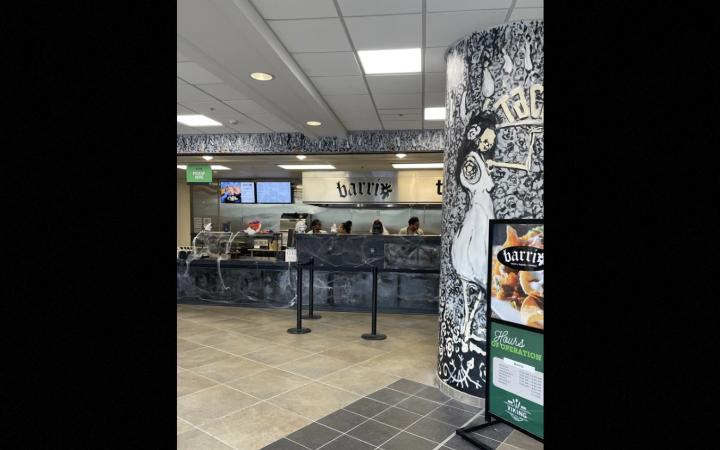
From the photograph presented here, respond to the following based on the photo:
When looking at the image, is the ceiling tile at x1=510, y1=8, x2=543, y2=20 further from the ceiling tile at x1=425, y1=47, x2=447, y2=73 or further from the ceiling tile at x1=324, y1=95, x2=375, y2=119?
the ceiling tile at x1=324, y1=95, x2=375, y2=119

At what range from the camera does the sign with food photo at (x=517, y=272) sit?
259cm

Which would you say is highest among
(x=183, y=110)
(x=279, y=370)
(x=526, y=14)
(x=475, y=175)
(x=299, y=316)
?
(x=183, y=110)

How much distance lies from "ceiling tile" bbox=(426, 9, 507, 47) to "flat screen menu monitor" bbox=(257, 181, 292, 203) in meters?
9.49

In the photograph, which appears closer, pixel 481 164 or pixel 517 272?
pixel 517 272

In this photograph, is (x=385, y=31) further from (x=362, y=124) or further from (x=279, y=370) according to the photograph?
(x=362, y=124)

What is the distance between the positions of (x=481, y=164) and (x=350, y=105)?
3175mm

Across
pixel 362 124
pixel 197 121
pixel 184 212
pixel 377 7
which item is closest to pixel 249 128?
pixel 197 121

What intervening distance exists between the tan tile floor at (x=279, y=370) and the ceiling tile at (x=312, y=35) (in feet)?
9.95

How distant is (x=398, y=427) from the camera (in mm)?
3064
